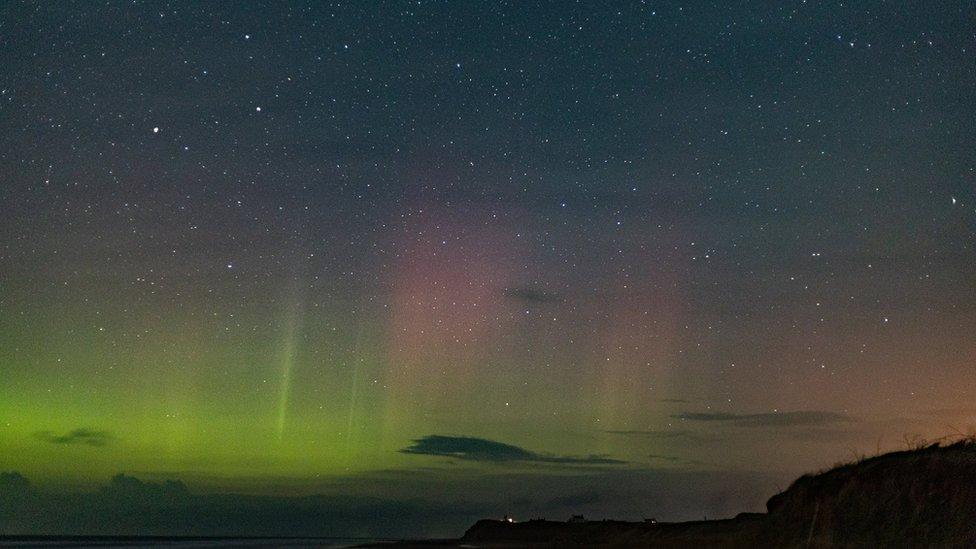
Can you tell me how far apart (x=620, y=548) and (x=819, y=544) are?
93.7ft

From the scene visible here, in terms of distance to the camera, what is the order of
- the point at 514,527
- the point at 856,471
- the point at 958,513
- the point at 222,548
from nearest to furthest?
the point at 958,513 < the point at 856,471 < the point at 222,548 < the point at 514,527

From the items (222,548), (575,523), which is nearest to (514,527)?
(575,523)

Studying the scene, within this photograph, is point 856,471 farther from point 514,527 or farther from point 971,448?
point 514,527

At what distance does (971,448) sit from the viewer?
2575 cm

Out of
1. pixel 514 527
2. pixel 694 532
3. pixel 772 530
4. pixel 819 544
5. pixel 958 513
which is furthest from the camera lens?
pixel 514 527

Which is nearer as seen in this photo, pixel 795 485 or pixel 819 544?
pixel 819 544

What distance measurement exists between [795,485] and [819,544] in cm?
617

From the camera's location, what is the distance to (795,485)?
31.6 m

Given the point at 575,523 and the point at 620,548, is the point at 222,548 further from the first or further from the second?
the point at 620,548

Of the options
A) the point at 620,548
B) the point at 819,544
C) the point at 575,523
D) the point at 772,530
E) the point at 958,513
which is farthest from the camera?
the point at 575,523

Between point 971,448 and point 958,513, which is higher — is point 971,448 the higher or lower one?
the higher one

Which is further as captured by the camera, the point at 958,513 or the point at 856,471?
the point at 856,471

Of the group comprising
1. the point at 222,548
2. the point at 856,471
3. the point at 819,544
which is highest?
the point at 856,471

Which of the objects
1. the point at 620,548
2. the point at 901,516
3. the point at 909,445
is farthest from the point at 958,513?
the point at 620,548
